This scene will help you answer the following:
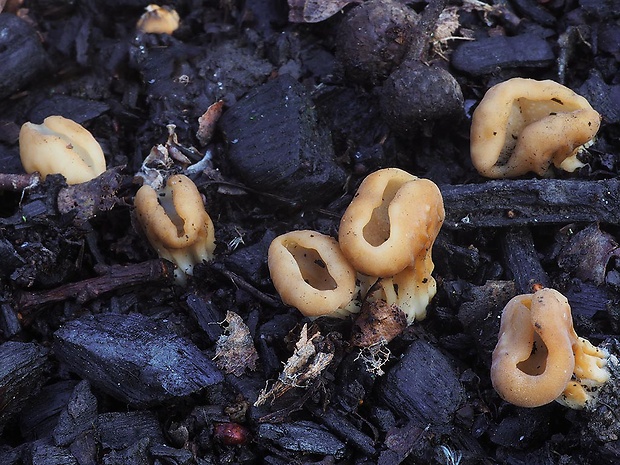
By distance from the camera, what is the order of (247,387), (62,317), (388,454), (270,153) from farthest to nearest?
1. (270,153)
2. (62,317)
3. (247,387)
4. (388,454)

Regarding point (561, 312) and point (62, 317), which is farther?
point (62, 317)

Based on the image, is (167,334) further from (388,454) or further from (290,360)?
(388,454)

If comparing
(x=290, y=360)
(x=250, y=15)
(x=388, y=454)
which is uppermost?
(x=250, y=15)

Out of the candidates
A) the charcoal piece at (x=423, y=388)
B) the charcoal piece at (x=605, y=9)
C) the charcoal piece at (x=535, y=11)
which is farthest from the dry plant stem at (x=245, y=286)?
the charcoal piece at (x=605, y=9)

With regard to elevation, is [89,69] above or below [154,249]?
above

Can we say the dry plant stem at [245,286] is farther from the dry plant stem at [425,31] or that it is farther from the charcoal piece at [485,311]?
the dry plant stem at [425,31]

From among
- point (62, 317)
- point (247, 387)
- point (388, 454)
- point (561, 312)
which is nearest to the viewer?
point (561, 312)

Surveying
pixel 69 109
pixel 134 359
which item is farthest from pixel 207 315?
pixel 69 109

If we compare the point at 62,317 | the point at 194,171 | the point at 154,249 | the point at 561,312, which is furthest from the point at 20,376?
the point at 561,312
